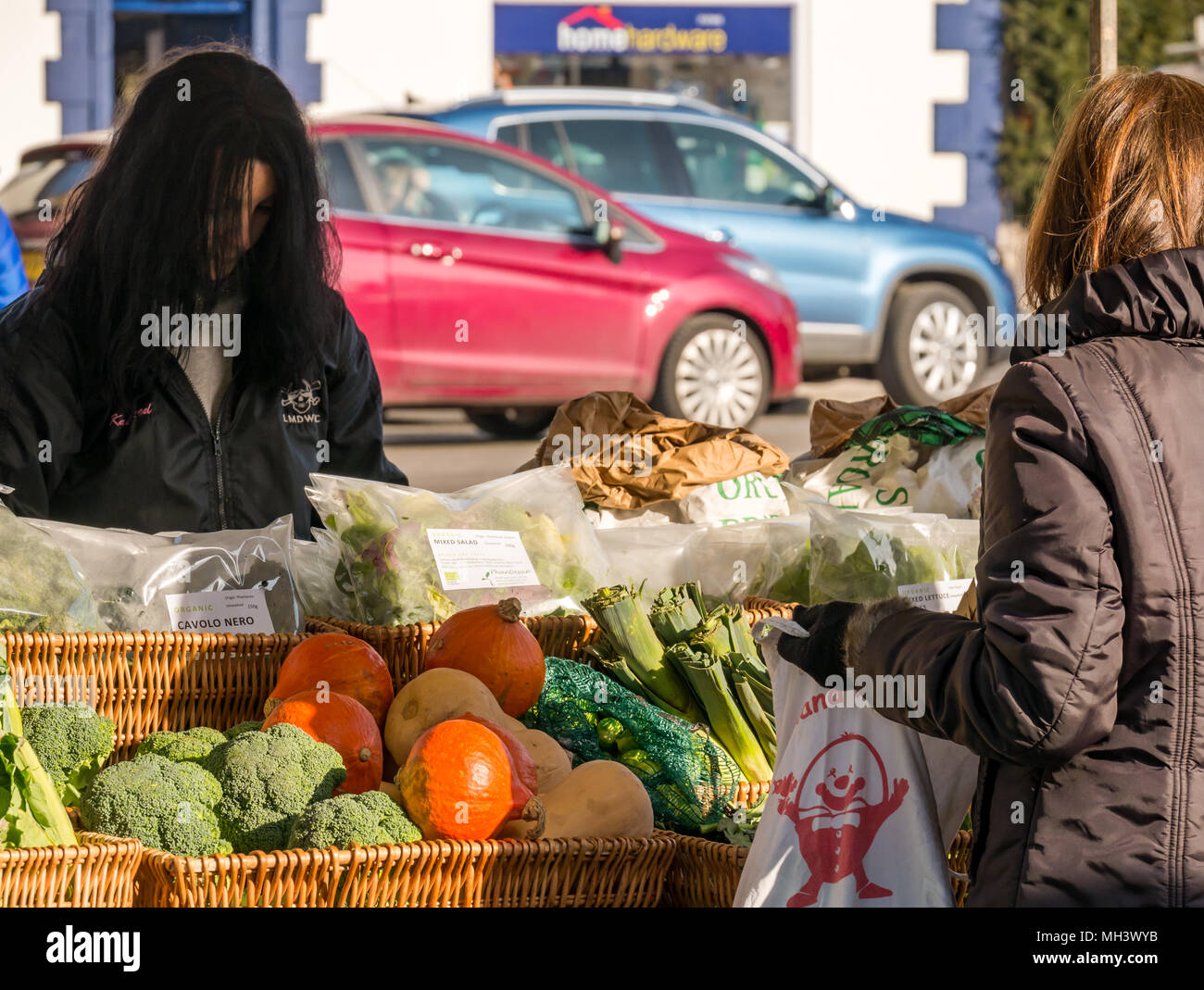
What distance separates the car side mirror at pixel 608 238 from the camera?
27.2ft

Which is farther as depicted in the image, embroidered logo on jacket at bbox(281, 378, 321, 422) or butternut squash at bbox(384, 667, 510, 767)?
embroidered logo on jacket at bbox(281, 378, 321, 422)

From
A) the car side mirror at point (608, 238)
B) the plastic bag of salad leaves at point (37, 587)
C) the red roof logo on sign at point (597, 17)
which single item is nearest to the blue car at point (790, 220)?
the car side mirror at point (608, 238)

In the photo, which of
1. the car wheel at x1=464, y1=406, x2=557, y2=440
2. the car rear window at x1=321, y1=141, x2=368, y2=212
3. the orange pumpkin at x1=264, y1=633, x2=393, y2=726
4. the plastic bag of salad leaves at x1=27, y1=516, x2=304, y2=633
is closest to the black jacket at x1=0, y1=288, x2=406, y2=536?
the plastic bag of salad leaves at x1=27, y1=516, x2=304, y2=633

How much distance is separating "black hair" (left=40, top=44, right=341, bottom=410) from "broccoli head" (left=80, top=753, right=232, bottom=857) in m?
1.11

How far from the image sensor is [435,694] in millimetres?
2096

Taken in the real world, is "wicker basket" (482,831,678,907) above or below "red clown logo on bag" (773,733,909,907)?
below

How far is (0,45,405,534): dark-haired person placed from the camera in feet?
8.97

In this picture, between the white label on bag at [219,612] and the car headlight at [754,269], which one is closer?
the white label on bag at [219,612]

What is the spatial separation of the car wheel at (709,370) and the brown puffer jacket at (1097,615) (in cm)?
710

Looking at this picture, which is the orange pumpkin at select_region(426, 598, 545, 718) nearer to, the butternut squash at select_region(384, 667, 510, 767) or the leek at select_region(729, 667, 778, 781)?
the butternut squash at select_region(384, 667, 510, 767)

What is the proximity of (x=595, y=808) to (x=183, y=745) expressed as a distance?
1.84 feet

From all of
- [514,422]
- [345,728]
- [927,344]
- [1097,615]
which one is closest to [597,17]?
[927,344]

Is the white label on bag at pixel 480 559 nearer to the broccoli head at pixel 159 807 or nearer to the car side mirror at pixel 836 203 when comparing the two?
the broccoli head at pixel 159 807
